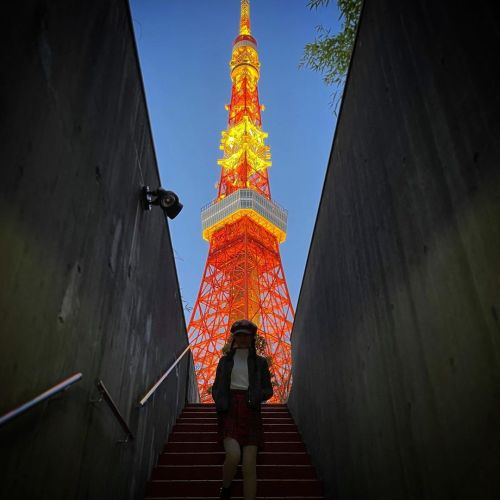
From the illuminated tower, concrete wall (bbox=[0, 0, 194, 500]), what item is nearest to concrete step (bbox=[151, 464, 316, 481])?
concrete wall (bbox=[0, 0, 194, 500])

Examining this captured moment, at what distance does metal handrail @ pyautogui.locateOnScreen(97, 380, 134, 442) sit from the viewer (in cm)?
220

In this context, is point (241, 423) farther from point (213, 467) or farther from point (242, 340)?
point (213, 467)

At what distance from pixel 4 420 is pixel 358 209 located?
80.1 inches

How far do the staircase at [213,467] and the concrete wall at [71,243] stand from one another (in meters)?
0.48

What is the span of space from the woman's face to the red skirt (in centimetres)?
34

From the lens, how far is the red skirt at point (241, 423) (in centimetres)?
280

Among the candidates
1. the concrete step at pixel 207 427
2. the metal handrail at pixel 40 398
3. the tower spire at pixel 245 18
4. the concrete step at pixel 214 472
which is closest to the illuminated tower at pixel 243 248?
the tower spire at pixel 245 18

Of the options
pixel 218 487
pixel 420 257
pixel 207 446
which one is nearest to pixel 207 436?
pixel 207 446

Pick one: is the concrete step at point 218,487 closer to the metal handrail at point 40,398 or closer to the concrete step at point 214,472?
the concrete step at point 214,472

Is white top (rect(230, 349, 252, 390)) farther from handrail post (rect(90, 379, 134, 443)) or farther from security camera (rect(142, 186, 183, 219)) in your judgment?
security camera (rect(142, 186, 183, 219))

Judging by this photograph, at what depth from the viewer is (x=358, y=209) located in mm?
2602

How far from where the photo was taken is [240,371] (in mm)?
3078

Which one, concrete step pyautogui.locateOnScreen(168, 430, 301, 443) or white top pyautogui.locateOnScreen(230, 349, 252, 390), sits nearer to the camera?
white top pyautogui.locateOnScreen(230, 349, 252, 390)

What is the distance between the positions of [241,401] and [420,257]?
1737mm
